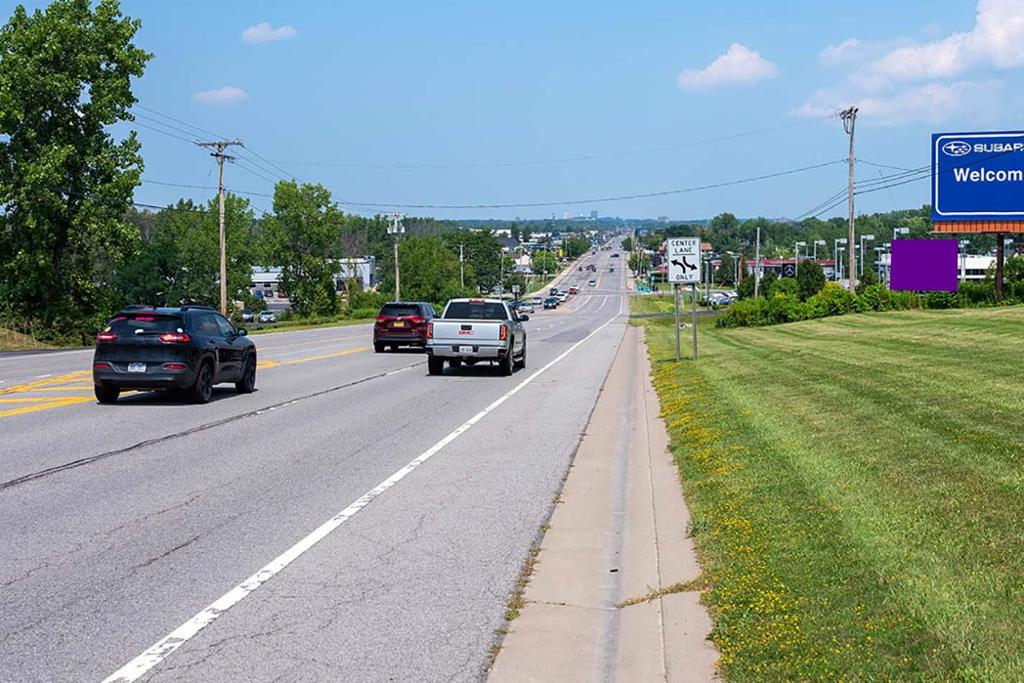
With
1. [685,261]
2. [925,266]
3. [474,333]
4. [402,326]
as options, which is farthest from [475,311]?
[925,266]

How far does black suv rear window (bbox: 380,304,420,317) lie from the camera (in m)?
39.4

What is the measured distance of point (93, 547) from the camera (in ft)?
29.3

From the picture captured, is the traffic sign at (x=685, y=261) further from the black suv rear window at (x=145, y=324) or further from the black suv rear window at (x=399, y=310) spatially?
the black suv rear window at (x=399, y=310)

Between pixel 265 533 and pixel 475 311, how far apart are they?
19.7 meters

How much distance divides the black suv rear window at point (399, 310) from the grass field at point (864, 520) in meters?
20.1

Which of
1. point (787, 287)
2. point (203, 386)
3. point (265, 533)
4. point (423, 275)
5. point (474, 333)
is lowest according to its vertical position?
point (265, 533)

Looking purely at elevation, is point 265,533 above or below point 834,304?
below

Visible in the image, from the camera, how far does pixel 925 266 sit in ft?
160

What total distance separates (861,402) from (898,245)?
1476 inches

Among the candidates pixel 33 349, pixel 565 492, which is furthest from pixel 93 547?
pixel 33 349

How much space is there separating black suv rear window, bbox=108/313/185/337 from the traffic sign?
41.2ft

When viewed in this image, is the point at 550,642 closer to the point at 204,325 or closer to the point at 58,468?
the point at 58,468

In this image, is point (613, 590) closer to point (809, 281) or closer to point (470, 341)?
point (470, 341)

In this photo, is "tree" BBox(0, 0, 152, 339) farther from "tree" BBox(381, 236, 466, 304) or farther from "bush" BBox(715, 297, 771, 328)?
"tree" BBox(381, 236, 466, 304)
